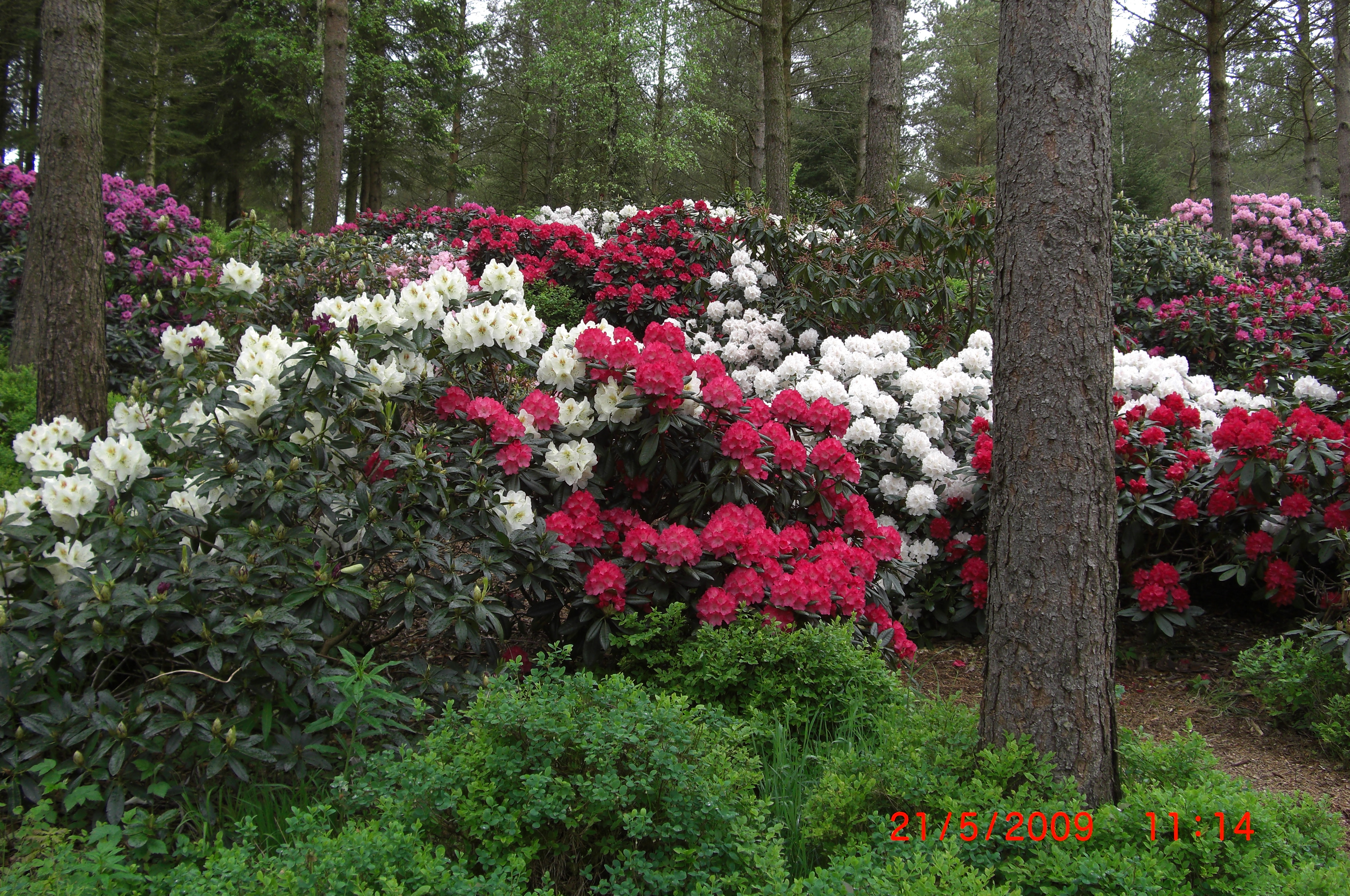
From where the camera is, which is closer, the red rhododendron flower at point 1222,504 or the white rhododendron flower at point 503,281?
the white rhododendron flower at point 503,281

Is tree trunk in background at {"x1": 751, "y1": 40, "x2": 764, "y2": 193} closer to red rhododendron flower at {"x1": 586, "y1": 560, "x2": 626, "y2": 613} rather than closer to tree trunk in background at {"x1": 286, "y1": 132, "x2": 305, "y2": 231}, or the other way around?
tree trunk in background at {"x1": 286, "y1": 132, "x2": 305, "y2": 231}

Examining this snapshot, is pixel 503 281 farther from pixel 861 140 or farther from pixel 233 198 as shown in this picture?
pixel 233 198

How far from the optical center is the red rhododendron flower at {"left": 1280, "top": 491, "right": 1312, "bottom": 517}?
337 cm

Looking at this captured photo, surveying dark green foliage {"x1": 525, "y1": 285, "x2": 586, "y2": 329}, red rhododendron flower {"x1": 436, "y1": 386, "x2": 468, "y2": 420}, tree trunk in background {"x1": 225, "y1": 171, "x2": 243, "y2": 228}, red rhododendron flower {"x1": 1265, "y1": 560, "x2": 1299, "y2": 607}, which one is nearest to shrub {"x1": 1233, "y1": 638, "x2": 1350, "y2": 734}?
red rhododendron flower {"x1": 1265, "y1": 560, "x2": 1299, "y2": 607}

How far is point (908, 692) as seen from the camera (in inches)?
106

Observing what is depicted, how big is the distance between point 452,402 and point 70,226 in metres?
2.80

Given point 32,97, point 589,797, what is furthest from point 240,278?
point 32,97

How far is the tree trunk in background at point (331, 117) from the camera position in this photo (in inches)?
384

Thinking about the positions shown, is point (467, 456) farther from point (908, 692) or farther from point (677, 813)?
point (908, 692)

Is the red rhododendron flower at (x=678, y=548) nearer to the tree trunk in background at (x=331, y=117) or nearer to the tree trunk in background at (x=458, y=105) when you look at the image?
the tree trunk in background at (x=331, y=117)

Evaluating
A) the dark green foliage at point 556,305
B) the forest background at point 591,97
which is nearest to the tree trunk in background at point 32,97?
the forest background at point 591,97

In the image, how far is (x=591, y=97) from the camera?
17.5 metres

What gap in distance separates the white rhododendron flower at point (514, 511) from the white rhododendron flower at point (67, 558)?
46.5 inches

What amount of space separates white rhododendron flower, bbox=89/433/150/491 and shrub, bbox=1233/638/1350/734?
13.0 ft
